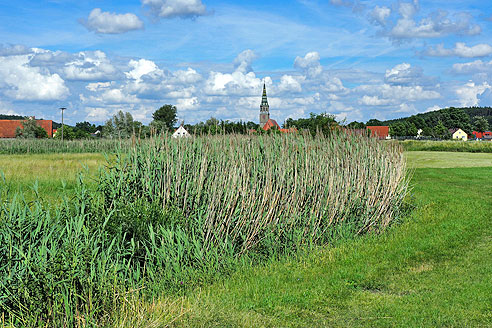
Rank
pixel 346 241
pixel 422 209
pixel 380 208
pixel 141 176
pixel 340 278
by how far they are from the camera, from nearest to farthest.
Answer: pixel 340 278 < pixel 141 176 < pixel 346 241 < pixel 380 208 < pixel 422 209

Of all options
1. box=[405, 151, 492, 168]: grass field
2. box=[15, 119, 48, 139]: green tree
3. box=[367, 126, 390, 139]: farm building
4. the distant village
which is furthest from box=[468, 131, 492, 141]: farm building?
box=[15, 119, 48, 139]: green tree

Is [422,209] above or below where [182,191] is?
below

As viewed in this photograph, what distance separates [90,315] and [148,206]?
7.74ft

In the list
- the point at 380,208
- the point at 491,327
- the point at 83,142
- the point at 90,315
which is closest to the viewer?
the point at 90,315

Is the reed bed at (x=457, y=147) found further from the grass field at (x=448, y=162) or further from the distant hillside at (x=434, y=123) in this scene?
the distant hillside at (x=434, y=123)

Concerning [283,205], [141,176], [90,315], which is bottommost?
[90,315]

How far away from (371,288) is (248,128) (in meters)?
4.67

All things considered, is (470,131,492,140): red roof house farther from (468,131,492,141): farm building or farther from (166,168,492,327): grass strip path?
(166,168,492,327): grass strip path

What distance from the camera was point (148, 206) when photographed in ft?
21.2

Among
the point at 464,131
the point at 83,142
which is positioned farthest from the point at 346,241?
the point at 464,131

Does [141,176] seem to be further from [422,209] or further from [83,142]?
[83,142]

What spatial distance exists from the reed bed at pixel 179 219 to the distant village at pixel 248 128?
0.86m

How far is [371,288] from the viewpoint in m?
5.86

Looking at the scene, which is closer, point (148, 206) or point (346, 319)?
Answer: point (346, 319)
